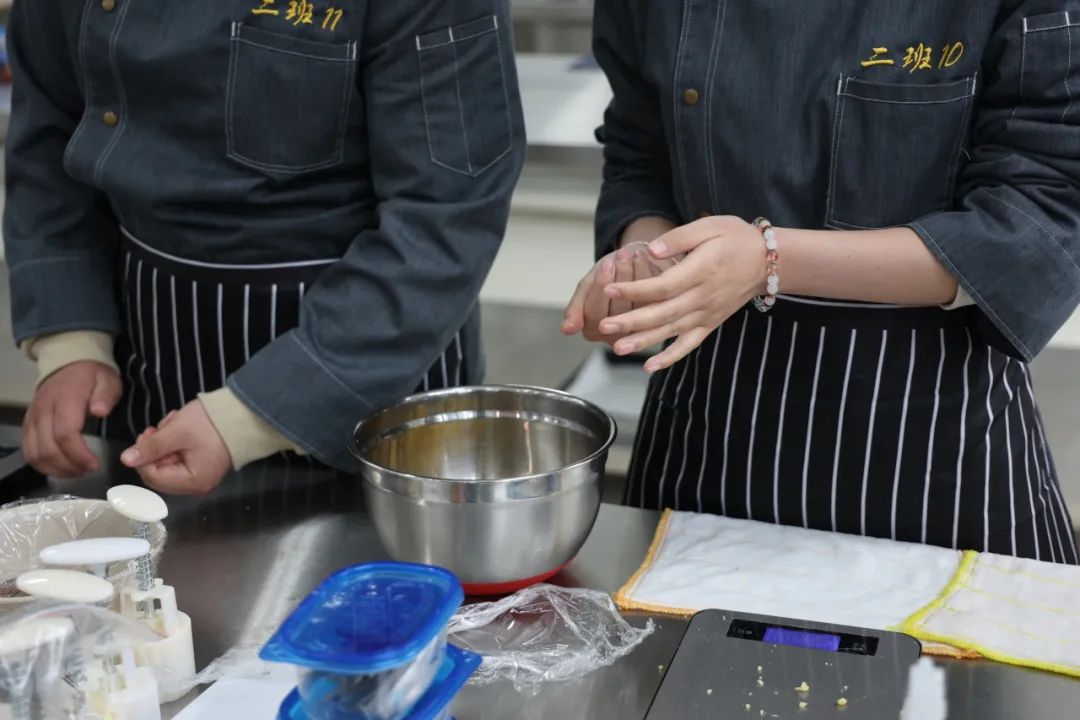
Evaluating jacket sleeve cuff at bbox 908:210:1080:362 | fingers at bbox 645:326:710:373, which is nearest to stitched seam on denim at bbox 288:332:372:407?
fingers at bbox 645:326:710:373

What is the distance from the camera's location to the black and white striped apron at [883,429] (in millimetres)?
1199

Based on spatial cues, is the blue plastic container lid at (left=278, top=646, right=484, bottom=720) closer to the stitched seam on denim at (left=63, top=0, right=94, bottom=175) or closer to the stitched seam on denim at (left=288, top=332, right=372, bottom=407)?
the stitched seam on denim at (left=288, top=332, right=372, bottom=407)

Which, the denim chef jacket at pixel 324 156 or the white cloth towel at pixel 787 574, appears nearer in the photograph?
the white cloth towel at pixel 787 574

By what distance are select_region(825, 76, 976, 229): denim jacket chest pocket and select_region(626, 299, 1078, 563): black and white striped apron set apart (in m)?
0.10

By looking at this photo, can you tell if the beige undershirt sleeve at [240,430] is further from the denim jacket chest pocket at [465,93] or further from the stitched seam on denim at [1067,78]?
the stitched seam on denim at [1067,78]

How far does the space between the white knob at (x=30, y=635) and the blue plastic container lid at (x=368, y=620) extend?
0.45 ft

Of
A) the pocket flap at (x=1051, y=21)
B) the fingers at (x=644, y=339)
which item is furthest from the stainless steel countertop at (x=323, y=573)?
the pocket flap at (x=1051, y=21)

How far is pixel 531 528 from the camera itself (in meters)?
0.97

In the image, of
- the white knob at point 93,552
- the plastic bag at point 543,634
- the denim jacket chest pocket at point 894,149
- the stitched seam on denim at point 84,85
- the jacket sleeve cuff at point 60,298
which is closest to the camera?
the white knob at point 93,552

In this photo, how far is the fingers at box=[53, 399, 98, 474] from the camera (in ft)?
4.13

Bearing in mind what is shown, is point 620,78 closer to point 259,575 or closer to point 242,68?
point 242,68

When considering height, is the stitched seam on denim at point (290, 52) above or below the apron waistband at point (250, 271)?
above

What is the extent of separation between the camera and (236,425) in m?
1.15

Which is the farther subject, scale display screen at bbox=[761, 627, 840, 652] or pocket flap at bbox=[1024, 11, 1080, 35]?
pocket flap at bbox=[1024, 11, 1080, 35]
